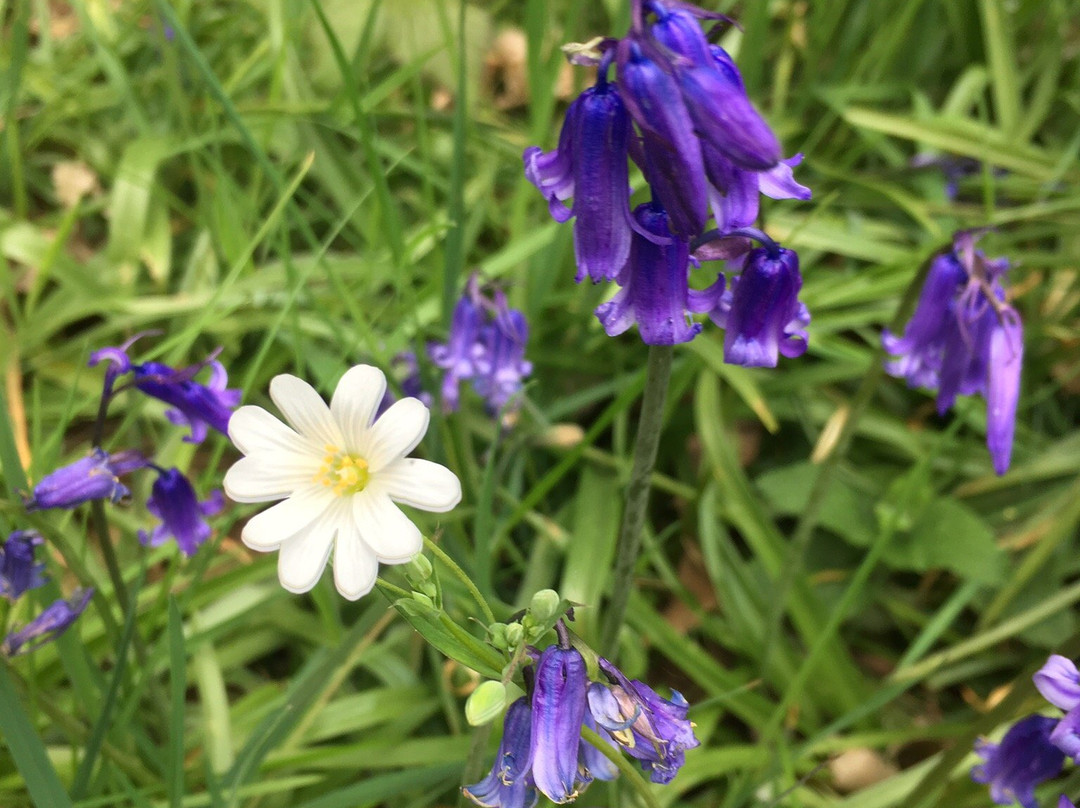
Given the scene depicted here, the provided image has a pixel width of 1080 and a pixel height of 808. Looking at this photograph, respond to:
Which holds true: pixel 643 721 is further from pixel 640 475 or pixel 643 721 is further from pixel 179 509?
pixel 179 509

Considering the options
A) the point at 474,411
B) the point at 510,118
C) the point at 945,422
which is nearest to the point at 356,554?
the point at 474,411

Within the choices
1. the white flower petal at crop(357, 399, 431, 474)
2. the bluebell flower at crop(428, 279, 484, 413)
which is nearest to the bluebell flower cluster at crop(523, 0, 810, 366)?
the white flower petal at crop(357, 399, 431, 474)

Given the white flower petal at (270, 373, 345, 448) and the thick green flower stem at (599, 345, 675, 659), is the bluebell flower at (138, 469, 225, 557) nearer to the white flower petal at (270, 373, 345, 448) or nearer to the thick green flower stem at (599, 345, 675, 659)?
the white flower petal at (270, 373, 345, 448)

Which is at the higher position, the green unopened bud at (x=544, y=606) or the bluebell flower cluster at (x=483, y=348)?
the green unopened bud at (x=544, y=606)

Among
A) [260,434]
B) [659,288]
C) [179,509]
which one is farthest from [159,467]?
[659,288]

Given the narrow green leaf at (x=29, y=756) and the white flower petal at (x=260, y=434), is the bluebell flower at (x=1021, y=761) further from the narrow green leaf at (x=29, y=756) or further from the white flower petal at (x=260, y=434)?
the narrow green leaf at (x=29, y=756)

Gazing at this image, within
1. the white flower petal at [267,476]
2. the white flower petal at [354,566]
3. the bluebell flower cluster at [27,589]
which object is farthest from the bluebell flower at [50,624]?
the white flower petal at [354,566]
